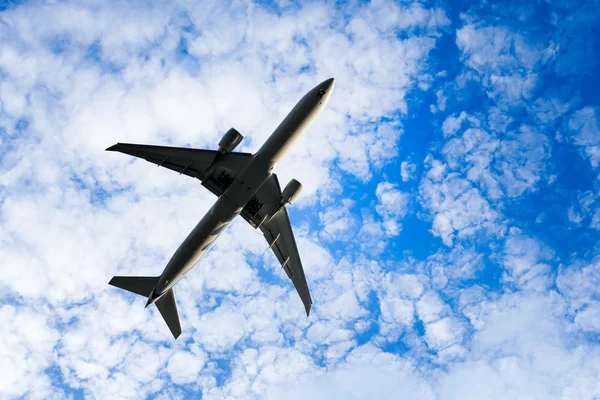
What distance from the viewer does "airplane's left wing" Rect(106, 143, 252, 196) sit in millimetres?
40062

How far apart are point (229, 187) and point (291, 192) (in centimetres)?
631

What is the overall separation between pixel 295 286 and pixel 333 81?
22.4 meters

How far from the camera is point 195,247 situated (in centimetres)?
3759

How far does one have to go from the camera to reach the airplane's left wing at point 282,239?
42.1 m

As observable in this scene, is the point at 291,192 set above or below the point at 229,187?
above

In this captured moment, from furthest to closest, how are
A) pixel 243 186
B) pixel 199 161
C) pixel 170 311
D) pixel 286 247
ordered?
pixel 286 247
pixel 170 311
pixel 199 161
pixel 243 186

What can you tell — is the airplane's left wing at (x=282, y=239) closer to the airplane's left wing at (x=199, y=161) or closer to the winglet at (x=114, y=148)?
the airplane's left wing at (x=199, y=161)

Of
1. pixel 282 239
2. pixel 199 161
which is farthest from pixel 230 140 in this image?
pixel 282 239

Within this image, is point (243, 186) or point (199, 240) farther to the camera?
point (243, 186)

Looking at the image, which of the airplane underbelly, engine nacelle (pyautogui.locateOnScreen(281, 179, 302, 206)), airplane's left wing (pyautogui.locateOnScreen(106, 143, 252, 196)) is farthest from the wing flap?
airplane's left wing (pyautogui.locateOnScreen(106, 143, 252, 196))

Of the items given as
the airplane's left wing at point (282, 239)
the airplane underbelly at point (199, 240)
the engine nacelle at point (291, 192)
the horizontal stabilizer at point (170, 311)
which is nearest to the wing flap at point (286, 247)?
the airplane's left wing at point (282, 239)

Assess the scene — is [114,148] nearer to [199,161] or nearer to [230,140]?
[199,161]

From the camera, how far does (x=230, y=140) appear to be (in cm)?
3959

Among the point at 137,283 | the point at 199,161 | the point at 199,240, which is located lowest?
the point at 137,283
